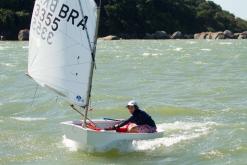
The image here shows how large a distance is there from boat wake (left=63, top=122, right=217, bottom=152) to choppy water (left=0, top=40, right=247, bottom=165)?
3 cm

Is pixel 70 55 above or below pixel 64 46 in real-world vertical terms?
below

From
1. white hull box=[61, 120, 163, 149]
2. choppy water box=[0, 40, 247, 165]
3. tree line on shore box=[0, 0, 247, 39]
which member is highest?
white hull box=[61, 120, 163, 149]

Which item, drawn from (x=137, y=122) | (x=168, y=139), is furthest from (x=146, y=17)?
(x=137, y=122)

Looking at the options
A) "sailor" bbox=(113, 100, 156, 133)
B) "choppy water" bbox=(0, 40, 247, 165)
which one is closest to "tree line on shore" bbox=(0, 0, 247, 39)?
"choppy water" bbox=(0, 40, 247, 165)

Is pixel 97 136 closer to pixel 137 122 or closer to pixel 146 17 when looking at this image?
pixel 137 122

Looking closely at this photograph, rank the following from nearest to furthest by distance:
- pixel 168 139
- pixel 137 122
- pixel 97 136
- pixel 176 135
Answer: pixel 97 136 → pixel 137 122 → pixel 168 139 → pixel 176 135

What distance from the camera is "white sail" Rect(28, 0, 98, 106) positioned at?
16891 millimetres

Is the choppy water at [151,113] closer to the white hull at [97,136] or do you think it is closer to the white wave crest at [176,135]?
the white wave crest at [176,135]

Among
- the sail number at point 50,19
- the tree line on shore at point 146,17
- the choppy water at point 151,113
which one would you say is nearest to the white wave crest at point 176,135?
the choppy water at point 151,113

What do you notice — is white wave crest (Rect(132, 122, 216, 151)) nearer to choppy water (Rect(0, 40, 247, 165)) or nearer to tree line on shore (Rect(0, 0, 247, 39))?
choppy water (Rect(0, 40, 247, 165))

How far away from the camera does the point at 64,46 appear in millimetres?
17438

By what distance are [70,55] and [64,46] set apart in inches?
10.9

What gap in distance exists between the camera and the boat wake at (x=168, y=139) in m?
17.0

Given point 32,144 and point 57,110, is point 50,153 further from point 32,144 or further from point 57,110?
point 57,110
